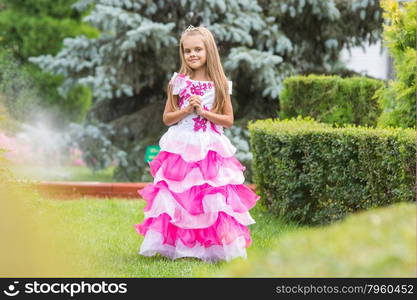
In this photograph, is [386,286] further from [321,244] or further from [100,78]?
[100,78]

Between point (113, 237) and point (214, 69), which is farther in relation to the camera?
point (113, 237)

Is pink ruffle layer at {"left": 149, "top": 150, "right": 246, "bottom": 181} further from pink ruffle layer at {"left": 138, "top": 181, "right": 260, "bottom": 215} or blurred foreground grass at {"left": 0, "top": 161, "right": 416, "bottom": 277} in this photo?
blurred foreground grass at {"left": 0, "top": 161, "right": 416, "bottom": 277}

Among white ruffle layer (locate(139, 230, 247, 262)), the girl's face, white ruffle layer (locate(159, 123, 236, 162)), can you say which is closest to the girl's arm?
white ruffle layer (locate(159, 123, 236, 162))

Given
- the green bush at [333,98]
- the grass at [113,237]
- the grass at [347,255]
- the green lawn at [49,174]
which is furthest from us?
the green lawn at [49,174]

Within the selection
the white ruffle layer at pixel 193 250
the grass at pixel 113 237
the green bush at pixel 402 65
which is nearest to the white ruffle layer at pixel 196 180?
the white ruffle layer at pixel 193 250

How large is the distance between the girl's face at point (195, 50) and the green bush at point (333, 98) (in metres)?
3.55

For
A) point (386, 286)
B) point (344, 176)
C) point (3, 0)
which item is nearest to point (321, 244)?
point (386, 286)

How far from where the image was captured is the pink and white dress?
459 cm

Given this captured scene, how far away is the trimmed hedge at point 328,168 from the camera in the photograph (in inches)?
196

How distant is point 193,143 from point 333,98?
12.5ft

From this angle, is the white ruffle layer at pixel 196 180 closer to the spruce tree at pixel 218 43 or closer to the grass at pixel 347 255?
the grass at pixel 347 255

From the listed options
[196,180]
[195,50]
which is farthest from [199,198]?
[195,50]

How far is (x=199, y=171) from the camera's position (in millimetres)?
4586

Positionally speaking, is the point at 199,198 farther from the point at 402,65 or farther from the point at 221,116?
the point at 402,65
